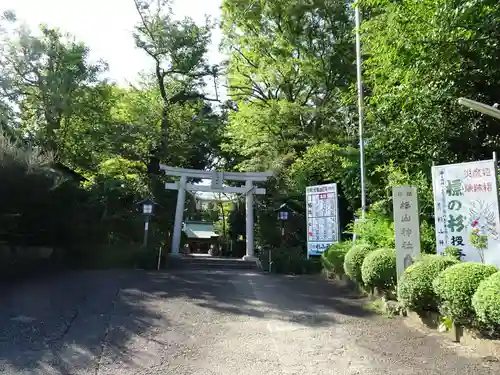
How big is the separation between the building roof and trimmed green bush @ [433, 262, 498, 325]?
35618 mm

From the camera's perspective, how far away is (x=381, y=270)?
25.0 feet

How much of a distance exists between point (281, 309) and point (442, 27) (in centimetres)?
561

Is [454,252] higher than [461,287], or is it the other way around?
[454,252]

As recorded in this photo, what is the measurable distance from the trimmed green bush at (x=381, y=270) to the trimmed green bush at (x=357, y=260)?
116 centimetres

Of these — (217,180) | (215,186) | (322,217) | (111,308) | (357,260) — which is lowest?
(111,308)

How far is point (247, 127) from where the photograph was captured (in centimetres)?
1973

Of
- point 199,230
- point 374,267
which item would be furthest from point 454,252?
point 199,230

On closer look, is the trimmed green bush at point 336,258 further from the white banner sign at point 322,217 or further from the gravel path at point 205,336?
the gravel path at point 205,336

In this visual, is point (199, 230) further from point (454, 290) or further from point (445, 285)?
point (454, 290)

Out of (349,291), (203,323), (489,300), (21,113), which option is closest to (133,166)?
(21,113)

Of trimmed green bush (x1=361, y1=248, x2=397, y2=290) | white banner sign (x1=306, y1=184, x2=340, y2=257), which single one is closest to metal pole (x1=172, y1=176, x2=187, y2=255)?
white banner sign (x1=306, y1=184, x2=340, y2=257)

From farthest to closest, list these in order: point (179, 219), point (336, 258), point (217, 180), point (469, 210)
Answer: point (217, 180) < point (179, 219) < point (336, 258) < point (469, 210)

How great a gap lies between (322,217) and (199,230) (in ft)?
96.3

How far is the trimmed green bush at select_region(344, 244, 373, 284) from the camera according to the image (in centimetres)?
917
